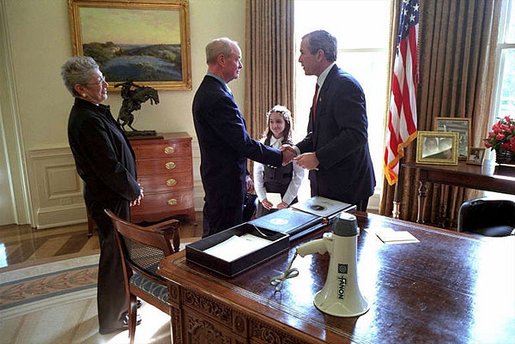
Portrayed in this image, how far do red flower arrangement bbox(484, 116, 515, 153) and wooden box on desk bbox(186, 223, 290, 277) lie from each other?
7.78 ft

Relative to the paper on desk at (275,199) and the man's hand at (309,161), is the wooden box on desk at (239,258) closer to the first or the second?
the man's hand at (309,161)

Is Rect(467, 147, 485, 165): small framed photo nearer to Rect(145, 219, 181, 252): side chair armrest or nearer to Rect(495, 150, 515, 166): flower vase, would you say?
Rect(495, 150, 515, 166): flower vase

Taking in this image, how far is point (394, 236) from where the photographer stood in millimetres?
1566

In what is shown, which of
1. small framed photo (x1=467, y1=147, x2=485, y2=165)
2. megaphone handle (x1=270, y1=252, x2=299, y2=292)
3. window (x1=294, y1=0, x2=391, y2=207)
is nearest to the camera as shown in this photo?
megaphone handle (x1=270, y1=252, x2=299, y2=292)

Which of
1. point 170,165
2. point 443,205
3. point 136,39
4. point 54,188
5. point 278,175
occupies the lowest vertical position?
point 443,205

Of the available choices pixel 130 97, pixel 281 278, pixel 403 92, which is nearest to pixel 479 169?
pixel 403 92

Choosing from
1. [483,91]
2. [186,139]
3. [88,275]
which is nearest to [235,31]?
[186,139]

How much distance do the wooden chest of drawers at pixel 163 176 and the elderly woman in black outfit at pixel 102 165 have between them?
1.55m

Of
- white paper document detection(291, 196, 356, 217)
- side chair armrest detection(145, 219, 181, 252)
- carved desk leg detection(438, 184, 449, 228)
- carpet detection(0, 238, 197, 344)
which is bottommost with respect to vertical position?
carpet detection(0, 238, 197, 344)

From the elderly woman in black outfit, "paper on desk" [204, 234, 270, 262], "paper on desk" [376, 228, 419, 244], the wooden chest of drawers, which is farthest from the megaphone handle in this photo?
the wooden chest of drawers

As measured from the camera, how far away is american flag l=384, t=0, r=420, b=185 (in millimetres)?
3623

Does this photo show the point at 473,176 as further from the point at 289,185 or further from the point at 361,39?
the point at 361,39

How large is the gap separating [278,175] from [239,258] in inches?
70.5

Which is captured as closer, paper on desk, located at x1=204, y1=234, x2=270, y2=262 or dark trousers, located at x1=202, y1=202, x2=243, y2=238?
paper on desk, located at x1=204, y1=234, x2=270, y2=262
